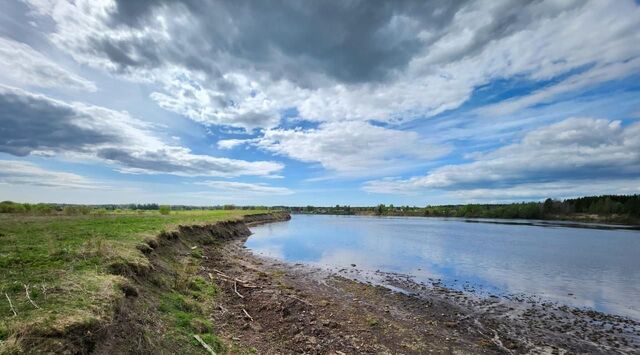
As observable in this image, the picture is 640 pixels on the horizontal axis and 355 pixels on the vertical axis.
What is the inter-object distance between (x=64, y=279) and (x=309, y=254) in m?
29.9

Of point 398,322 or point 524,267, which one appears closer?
point 398,322

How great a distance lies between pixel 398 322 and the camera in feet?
48.1

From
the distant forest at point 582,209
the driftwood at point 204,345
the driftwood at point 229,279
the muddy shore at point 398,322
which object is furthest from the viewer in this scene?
the distant forest at point 582,209

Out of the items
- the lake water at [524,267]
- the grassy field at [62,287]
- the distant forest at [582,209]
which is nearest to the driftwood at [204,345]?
the grassy field at [62,287]

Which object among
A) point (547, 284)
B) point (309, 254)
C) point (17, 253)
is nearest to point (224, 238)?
point (309, 254)

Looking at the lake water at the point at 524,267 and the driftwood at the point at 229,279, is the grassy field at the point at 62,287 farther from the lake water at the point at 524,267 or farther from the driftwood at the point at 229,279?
the lake water at the point at 524,267

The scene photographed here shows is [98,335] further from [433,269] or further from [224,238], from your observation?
[224,238]

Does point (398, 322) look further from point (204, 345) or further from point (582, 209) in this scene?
point (582, 209)

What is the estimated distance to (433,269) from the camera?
3008 centimetres

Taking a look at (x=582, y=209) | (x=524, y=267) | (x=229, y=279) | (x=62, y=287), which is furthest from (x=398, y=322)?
(x=582, y=209)

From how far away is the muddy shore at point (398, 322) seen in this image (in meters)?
11.9

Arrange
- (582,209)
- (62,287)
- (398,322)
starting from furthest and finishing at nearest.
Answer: (582,209)
(398,322)
(62,287)

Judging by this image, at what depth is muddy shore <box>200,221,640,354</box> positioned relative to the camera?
1193cm

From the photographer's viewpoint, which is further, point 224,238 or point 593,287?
point 224,238
